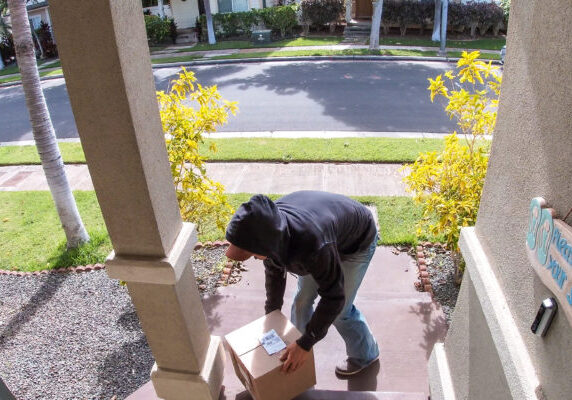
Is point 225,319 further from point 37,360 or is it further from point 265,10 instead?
point 265,10

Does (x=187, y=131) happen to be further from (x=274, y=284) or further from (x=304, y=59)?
(x=304, y=59)

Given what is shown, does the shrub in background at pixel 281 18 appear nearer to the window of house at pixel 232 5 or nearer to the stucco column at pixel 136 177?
the window of house at pixel 232 5

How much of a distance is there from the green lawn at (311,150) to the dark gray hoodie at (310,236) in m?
4.81

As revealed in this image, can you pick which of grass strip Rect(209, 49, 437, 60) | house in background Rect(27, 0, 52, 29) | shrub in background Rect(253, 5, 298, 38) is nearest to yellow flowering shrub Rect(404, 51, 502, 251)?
grass strip Rect(209, 49, 437, 60)

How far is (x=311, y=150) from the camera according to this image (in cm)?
808

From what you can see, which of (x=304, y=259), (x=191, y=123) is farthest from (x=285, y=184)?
(x=304, y=259)

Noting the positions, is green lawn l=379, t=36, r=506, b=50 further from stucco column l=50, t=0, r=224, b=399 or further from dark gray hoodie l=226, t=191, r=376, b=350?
stucco column l=50, t=0, r=224, b=399

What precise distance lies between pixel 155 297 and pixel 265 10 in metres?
21.1

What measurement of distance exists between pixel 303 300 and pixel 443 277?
211 cm

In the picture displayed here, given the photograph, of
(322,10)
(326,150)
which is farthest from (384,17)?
(326,150)

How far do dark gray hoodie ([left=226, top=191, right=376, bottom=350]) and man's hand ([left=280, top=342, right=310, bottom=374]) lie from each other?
43mm

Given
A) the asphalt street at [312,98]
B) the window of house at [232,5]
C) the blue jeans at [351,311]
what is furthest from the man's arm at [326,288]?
the window of house at [232,5]

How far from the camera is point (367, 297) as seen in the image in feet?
14.0

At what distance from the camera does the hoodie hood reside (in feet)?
7.28
